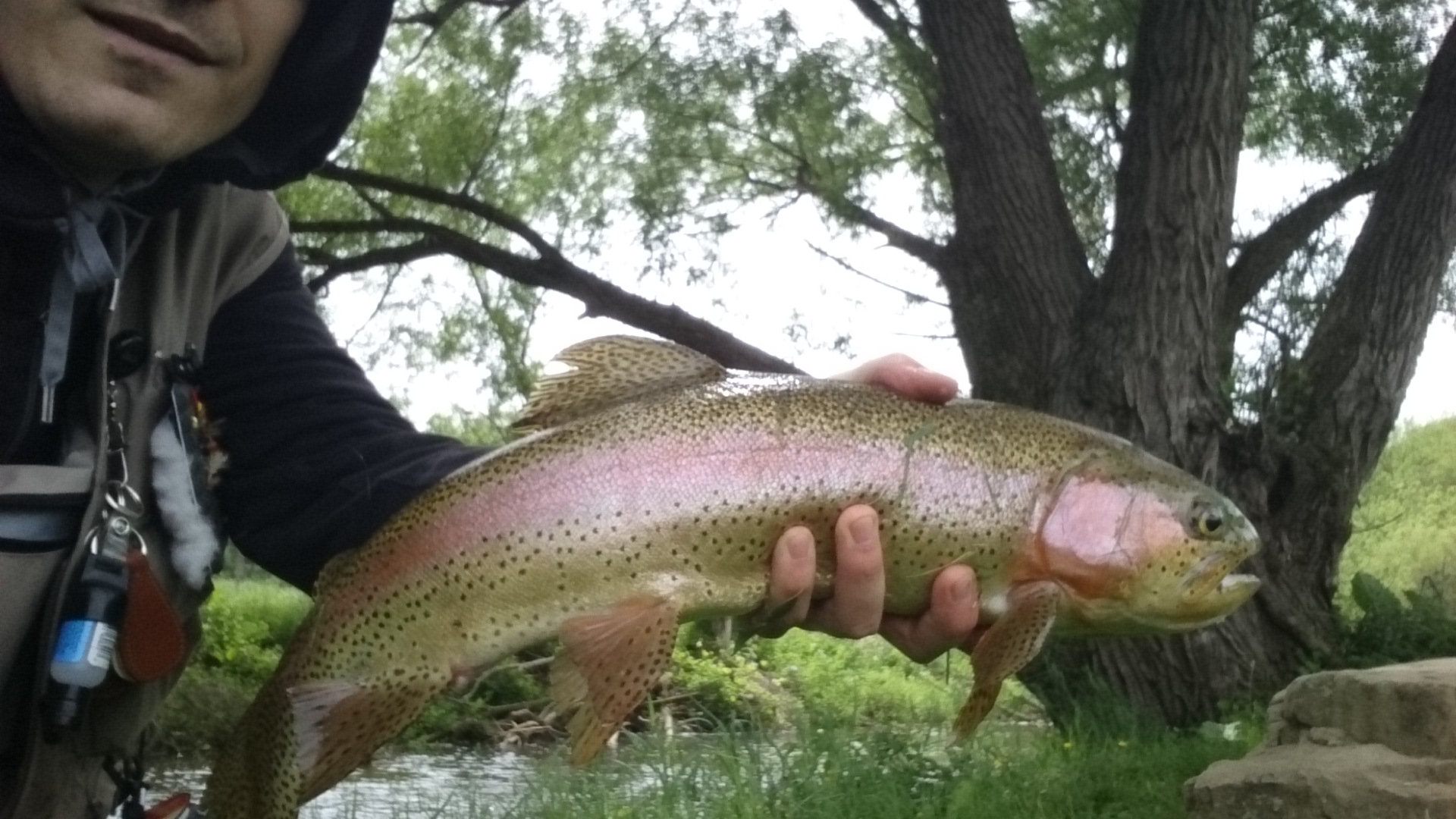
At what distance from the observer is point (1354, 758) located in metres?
4.02

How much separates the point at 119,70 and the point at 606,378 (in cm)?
66

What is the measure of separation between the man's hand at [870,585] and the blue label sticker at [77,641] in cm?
82

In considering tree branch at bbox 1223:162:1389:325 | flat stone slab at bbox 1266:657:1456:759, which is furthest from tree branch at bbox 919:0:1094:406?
flat stone slab at bbox 1266:657:1456:759

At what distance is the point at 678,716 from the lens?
10.5m

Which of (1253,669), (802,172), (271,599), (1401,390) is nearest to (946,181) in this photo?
(802,172)

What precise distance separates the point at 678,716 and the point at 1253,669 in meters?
5.24

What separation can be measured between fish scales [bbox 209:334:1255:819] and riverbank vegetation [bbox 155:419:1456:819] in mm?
958

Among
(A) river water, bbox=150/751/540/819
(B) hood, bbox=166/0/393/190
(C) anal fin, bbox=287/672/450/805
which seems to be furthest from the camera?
(A) river water, bbox=150/751/540/819

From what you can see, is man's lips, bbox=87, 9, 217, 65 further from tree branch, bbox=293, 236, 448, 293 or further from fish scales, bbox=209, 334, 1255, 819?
tree branch, bbox=293, 236, 448, 293

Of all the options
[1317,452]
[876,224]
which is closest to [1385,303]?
[1317,452]

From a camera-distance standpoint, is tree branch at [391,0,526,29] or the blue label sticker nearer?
the blue label sticker

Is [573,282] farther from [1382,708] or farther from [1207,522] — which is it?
[1207,522]

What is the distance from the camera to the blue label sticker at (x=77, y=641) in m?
1.66

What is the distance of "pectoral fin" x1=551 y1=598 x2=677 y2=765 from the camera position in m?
1.52
